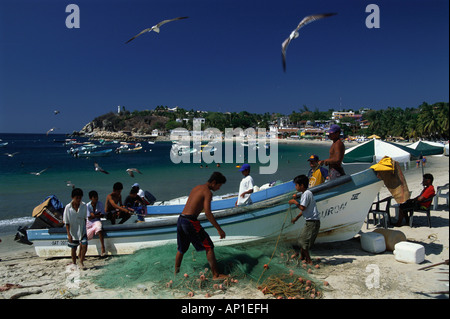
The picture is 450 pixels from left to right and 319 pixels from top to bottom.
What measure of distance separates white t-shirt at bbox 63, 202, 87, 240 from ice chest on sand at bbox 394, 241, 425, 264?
6052 millimetres

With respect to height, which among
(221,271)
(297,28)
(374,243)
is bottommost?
(221,271)

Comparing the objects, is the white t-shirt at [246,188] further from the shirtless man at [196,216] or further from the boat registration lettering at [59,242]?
the boat registration lettering at [59,242]

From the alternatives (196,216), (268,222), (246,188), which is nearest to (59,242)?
(196,216)

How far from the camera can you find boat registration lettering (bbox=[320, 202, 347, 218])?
6.00m

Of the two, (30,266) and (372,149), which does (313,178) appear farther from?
(30,266)

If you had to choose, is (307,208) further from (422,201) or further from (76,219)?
(76,219)

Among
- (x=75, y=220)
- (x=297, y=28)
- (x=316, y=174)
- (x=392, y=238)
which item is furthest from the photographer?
(x=297, y=28)

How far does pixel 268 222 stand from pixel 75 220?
3.74 meters

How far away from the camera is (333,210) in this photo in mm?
6082

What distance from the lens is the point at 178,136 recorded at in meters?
143

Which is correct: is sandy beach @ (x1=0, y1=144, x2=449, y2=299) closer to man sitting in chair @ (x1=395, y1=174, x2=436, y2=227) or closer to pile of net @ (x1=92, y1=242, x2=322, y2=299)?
pile of net @ (x1=92, y1=242, x2=322, y2=299)

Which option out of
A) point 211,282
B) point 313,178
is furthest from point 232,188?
point 211,282

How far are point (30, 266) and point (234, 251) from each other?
4796 mm

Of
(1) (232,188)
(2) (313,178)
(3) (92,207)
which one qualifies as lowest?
(1) (232,188)
